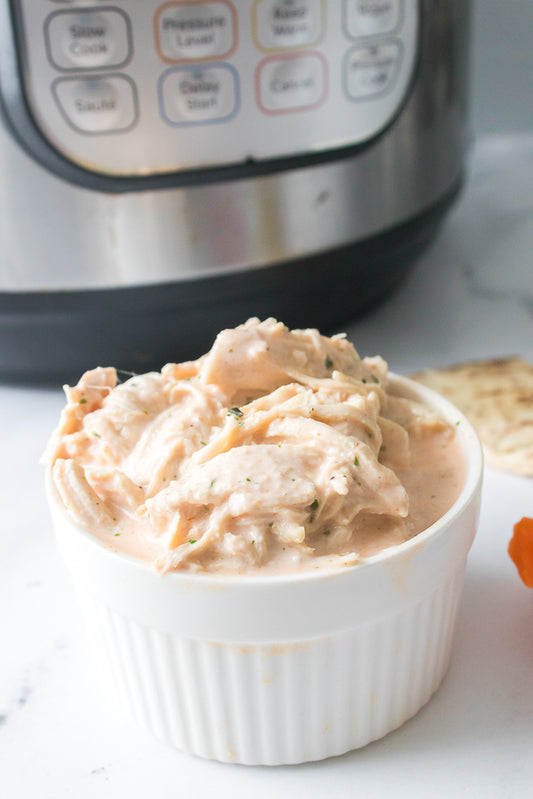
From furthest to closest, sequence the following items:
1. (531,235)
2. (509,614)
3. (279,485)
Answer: (531,235) → (509,614) → (279,485)

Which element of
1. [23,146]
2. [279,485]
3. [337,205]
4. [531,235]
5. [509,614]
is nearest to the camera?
[279,485]

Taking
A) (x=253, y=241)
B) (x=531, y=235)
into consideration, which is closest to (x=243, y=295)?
(x=253, y=241)

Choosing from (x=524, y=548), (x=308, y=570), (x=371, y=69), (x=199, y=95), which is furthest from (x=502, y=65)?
(x=308, y=570)

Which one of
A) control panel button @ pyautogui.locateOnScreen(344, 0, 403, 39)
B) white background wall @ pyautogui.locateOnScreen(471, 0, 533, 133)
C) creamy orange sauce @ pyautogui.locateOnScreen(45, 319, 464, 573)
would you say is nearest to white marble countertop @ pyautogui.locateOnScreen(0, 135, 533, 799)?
creamy orange sauce @ pyautogui.locateOnScreen(45, 319, 464, 573)

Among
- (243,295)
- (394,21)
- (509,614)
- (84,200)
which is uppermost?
(394,21)

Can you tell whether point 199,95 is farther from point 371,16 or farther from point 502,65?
point 502,65

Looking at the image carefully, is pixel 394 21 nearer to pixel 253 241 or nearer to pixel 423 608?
pixel 253 241

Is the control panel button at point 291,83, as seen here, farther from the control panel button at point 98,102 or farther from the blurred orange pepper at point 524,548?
the blurred orange pepper at point 524,548

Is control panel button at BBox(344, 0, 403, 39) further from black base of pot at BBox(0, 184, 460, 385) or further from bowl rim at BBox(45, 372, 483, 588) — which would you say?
bowl rim at BBox(45, 372, 483, 588)
